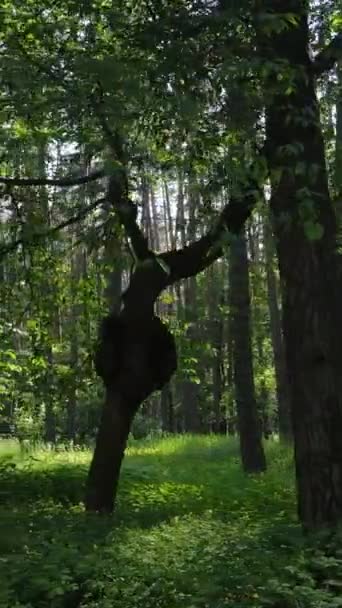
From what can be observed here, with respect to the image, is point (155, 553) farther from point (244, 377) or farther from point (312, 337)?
point (244, 377)

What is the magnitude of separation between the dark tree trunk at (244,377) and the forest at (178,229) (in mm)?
2518

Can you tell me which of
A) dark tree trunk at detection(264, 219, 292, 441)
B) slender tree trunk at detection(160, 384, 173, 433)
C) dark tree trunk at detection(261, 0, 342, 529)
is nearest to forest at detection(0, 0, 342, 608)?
dark tree trunk at detection(261, 0, 342, 529)

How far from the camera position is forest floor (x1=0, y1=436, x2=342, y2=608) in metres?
4.04

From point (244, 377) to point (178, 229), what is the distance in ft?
21.3

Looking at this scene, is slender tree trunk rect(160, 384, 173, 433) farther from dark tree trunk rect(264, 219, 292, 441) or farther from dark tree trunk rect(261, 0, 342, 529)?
dark tree trunk rect(261, 0, 342, 529)

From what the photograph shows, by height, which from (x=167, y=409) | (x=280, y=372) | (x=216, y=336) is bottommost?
(x=167, y=409)

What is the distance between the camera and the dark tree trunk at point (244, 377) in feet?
43.8

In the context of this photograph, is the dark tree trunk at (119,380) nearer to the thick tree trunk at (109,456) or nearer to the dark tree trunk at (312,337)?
the thick tree trunk at (109,456)

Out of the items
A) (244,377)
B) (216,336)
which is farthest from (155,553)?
(216,336)

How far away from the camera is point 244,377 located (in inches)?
531

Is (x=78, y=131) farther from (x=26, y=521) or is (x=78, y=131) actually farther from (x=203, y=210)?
(x=26, y=521)

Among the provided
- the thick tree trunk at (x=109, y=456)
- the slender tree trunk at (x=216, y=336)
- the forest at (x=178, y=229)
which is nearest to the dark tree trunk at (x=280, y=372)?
the slender tree trunk at (x=216, y=336)

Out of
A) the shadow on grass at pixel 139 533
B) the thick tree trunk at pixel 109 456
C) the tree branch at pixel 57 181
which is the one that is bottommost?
the shadow on grass at pixel 139 533

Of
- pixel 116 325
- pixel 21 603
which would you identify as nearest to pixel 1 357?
pixel 116 325
